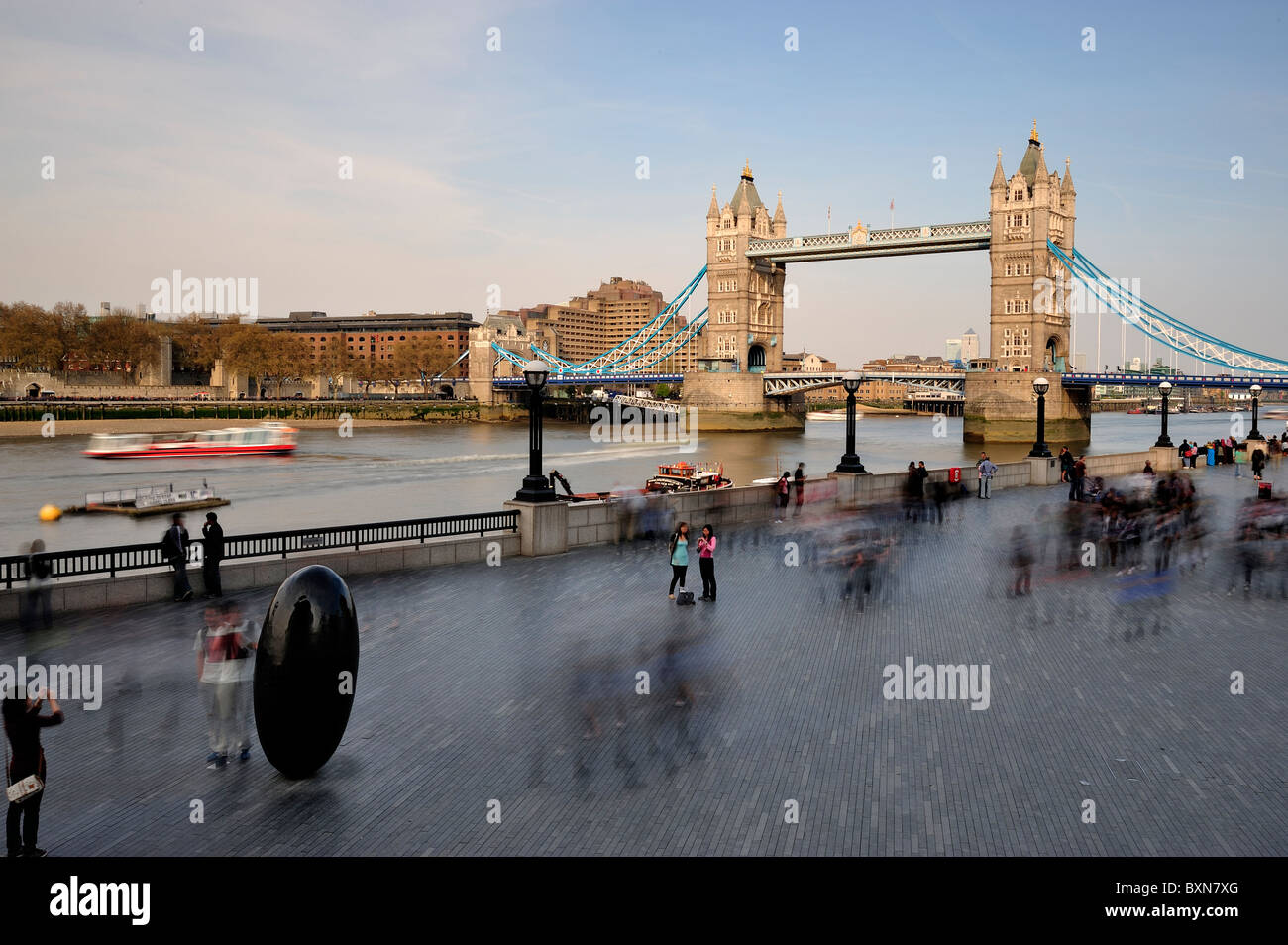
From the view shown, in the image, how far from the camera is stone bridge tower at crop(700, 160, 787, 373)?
406 ft

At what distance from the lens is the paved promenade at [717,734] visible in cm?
671

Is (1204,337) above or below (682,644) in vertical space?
above

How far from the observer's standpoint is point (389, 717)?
8.98m

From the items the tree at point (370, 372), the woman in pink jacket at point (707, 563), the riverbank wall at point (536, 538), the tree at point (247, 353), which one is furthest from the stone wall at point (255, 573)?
the tree at point (370, 372)

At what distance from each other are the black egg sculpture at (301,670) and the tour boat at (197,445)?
60844 mm

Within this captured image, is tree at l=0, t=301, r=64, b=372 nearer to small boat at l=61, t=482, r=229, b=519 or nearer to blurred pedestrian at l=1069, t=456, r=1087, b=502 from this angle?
small boat at l=61, t=482, r=229, b=519

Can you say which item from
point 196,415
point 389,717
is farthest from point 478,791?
point 196,415

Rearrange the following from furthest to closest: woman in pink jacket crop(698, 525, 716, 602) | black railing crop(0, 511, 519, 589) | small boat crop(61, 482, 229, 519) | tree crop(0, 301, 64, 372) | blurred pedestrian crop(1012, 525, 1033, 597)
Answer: tree crop(0, 301, 64, 372) → small boat crop(61, 482, 229, 519) → blurred pedestrian crop(1012, 525, 1033, 597) → woman in pink jacket crop(698, 525, 716, 602) → black railing crop(0, 511, 519, 589)

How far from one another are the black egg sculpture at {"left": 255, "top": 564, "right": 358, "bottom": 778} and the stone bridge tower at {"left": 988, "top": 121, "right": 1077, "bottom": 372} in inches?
4029

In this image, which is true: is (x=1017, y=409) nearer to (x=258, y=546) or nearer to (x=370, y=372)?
(x=258, y=546)

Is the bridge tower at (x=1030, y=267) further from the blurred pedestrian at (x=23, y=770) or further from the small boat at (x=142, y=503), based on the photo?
the blurred pedestrian at (x=23, y=770)

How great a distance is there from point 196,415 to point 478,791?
10287 centimetres

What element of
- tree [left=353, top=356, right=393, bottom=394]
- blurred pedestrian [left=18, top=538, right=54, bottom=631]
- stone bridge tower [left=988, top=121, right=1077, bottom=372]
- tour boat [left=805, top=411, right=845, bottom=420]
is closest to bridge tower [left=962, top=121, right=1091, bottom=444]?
stone bridge tower [left=988, top=121, right=1077, bottom=372]
